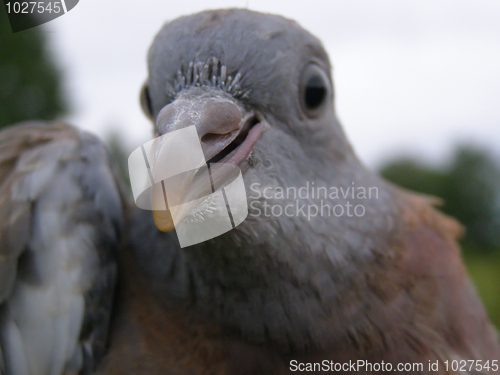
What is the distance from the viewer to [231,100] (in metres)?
1.89

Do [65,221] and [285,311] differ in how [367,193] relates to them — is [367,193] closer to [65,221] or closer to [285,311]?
[285,311]

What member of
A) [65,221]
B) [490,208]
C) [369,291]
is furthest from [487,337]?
[490,208]

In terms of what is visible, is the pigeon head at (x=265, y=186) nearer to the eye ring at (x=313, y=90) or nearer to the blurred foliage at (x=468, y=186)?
the eye ring at (x=313, y=90)

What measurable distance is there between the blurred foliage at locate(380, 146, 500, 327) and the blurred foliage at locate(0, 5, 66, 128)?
14.7 metres

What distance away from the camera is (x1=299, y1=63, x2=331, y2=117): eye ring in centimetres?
217

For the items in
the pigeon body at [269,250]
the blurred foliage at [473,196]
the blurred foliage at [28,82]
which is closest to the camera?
the pigeon body at [269,250]

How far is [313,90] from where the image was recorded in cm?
222

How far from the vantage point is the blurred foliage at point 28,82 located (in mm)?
13680

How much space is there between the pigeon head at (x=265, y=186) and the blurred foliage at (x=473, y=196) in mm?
13804

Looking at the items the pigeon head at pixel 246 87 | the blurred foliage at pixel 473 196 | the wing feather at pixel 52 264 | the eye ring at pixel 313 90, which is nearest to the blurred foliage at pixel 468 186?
the blurred foliage at pixel 473 196

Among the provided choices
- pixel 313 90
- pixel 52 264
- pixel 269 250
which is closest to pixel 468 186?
pixel 313 90

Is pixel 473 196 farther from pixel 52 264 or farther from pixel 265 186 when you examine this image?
pixel 52 264

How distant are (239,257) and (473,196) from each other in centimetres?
2533

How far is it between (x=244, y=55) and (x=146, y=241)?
1.02 meters
